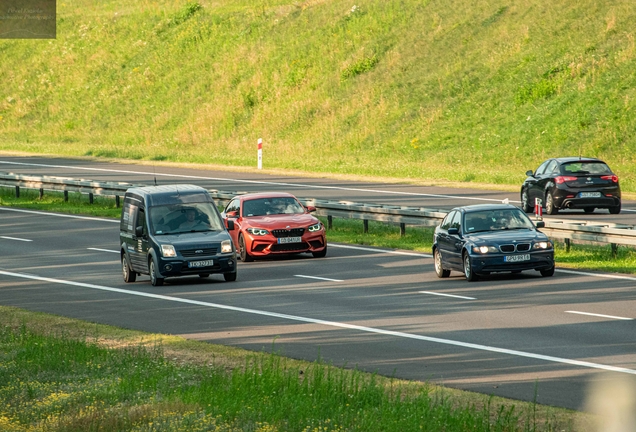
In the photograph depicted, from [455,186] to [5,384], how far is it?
102ft

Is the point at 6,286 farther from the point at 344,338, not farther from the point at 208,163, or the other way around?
the point at 208,163

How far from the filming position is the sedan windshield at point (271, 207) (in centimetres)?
2770

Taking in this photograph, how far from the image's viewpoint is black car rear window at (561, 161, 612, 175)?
1307 inches

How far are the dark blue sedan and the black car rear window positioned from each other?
1025 cm

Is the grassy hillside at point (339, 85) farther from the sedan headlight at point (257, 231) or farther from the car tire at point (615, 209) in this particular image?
the sedan headlight at point (257, 231)

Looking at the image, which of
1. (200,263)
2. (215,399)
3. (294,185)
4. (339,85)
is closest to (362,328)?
(215,399)

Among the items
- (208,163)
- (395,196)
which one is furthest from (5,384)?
(208,163)

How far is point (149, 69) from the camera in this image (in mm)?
76250

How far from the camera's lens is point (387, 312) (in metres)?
18.6

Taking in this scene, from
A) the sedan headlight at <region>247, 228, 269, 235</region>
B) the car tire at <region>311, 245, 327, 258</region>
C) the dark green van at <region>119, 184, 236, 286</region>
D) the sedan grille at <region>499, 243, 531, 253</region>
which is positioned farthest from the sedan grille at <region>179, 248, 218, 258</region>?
the sedan grille at <region>499, 243, 531, 253</region>

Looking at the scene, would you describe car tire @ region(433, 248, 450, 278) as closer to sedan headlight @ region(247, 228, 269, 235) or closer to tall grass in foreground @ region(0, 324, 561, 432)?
sedan headlight @ region(247, 228, 269, 235)

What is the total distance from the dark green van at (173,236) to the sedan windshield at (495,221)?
14.9ft

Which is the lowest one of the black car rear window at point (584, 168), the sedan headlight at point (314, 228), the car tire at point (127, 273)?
the car tire at point (127, 273)

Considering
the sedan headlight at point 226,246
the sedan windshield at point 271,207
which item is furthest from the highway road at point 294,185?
the sedan headlight at point 226,246
